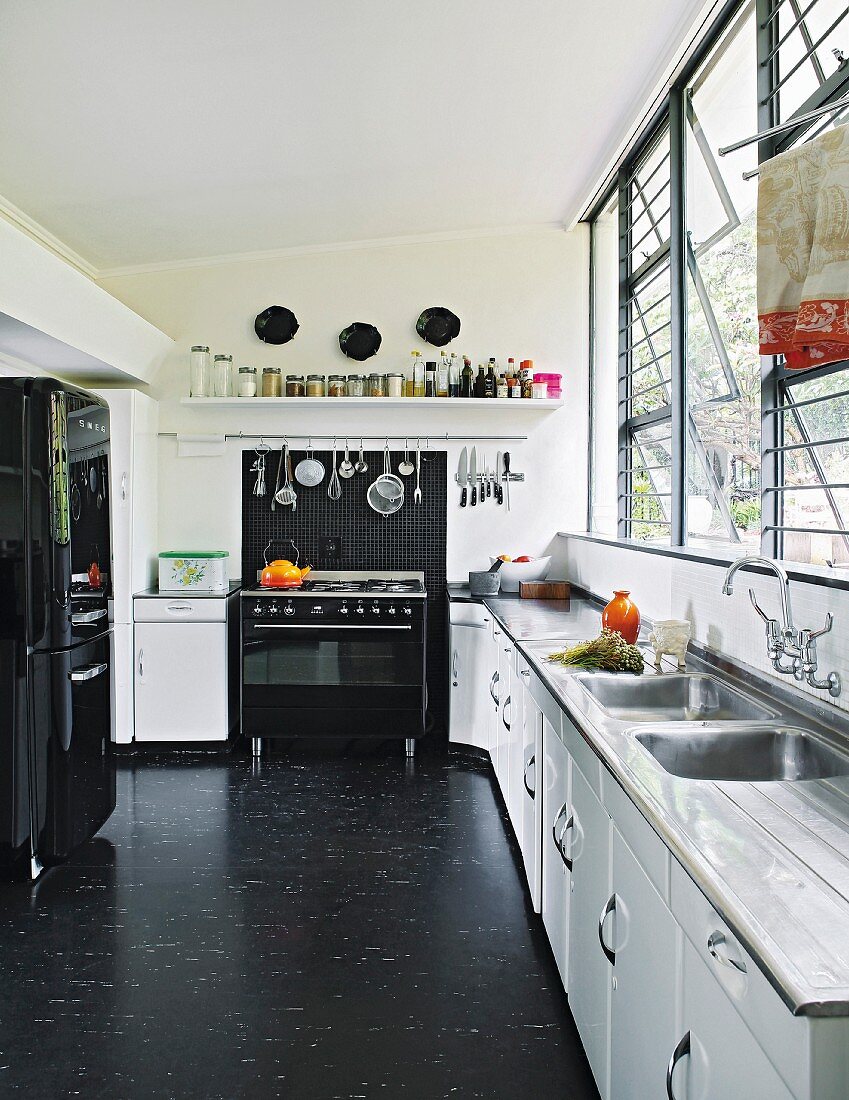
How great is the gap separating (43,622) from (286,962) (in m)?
1.38

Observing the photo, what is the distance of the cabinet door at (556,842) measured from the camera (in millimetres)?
1915

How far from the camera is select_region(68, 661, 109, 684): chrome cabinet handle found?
284 cm

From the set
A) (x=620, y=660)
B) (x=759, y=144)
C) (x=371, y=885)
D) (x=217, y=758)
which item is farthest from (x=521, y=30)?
(x=217, y=758)

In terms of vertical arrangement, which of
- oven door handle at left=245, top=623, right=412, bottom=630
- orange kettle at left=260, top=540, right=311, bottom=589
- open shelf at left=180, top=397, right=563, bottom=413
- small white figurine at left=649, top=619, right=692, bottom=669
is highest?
open shelf at left=180, top=397, right=563, bottom=413

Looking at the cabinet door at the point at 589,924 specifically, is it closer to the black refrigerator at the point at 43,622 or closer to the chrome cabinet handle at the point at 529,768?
the chrome cabinet handle at the point at 529,768

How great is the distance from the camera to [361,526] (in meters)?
4.71

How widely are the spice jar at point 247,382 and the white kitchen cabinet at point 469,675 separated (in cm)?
168

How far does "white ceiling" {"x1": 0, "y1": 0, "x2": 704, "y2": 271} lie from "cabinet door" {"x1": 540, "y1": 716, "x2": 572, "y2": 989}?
7.44ft

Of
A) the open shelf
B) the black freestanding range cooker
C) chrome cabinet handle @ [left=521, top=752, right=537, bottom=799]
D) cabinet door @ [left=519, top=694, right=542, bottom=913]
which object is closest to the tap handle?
cabinet door @ [left=519, top=694, right=542, bottom=913]

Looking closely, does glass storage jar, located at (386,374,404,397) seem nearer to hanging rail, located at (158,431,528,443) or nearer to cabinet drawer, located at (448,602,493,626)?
hanging rail, located at (158,431,528,443)

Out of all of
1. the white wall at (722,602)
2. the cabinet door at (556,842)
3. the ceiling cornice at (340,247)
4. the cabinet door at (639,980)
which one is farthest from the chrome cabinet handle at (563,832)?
the ceiling cornice at (340,247)

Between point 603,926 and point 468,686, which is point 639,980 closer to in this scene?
point 603,926

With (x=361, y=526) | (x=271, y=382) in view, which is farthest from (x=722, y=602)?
(x=271, y=382)

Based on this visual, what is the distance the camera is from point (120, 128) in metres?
3.03
